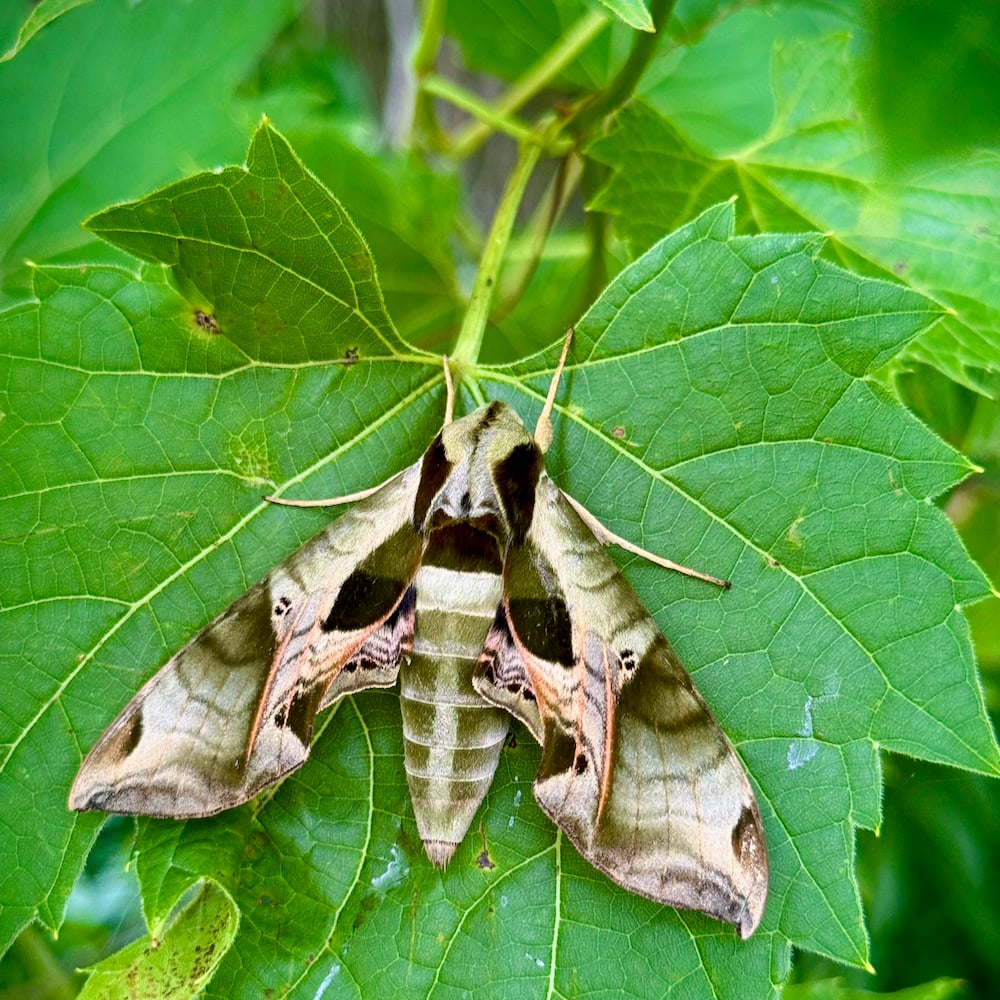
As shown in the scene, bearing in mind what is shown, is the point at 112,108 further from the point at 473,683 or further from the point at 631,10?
the point at 473,683

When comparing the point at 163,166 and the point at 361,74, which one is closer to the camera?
the point at 163,166

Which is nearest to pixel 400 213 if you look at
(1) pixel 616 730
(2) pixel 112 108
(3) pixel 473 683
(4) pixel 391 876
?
(2) pixel 112 108

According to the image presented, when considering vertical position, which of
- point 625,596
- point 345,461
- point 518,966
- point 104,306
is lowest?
point 518,966

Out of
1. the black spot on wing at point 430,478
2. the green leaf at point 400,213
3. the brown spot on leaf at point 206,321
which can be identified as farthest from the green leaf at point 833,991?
the brown spot on leaf at point 206,321

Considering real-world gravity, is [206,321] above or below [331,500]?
above

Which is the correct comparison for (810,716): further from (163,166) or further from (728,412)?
(163,166)

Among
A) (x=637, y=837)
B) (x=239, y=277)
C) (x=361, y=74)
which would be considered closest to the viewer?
(x=637, y=837)

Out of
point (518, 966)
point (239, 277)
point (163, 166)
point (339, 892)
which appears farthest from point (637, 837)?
point (163, 166)
